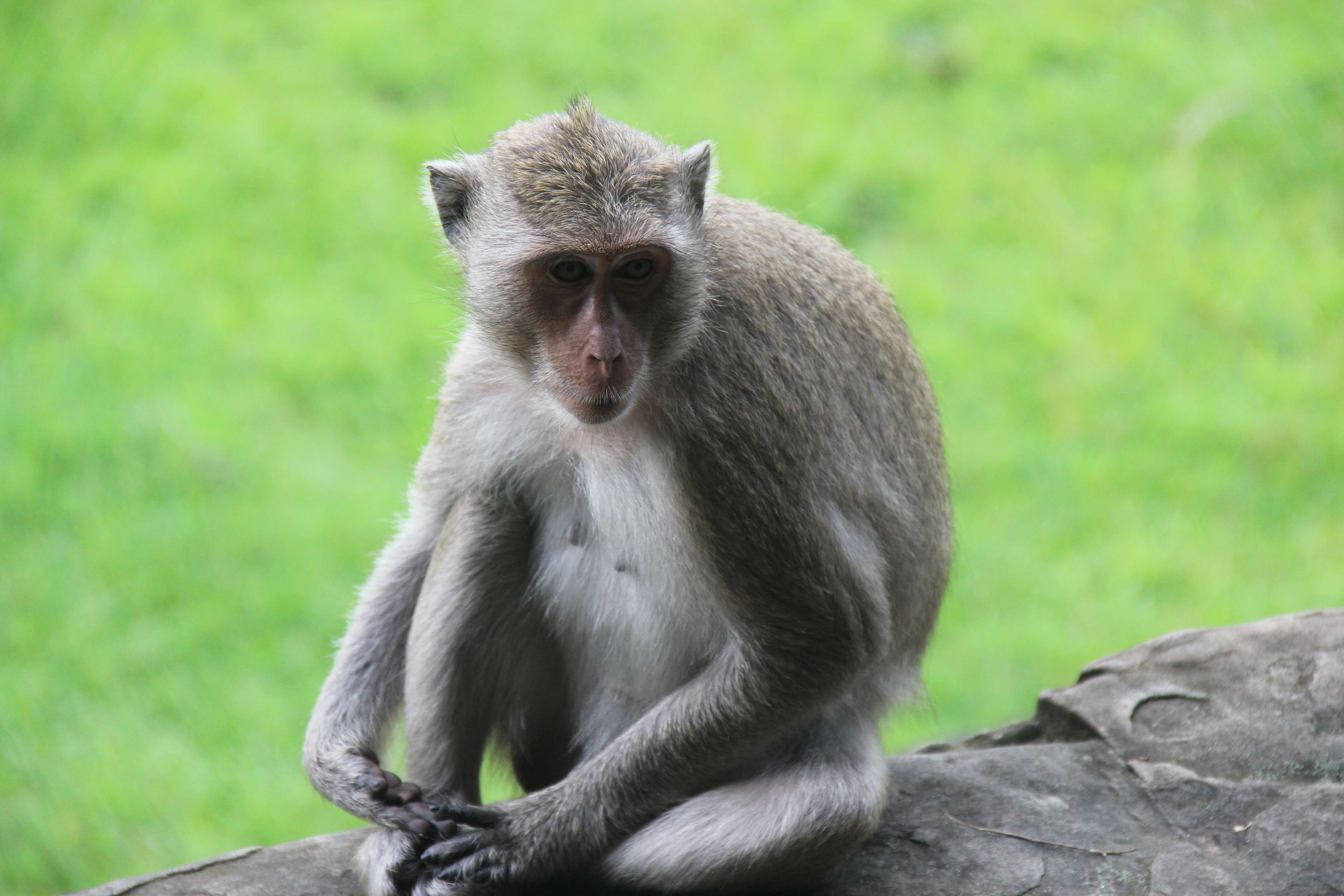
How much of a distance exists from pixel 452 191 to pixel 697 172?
3.27ft

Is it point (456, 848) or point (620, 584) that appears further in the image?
point (620, 584)

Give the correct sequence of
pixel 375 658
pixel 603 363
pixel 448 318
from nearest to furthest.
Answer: pixel 603 363, pixel 375 658, pixel 448 318

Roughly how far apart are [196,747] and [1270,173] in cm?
987

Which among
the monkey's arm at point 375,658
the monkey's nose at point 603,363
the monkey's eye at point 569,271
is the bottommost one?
the monkey's arm at point 375,658

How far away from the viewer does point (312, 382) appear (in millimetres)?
11016

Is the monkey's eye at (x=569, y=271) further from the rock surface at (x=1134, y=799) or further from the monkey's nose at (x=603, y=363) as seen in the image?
the rock surface at (x=1134, y=799)

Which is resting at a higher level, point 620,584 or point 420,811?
point 620,584

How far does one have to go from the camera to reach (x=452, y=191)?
5.79 m

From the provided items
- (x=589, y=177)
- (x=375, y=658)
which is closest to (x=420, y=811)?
(x=375, y=658)

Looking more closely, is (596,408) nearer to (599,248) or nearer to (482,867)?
(599,248)

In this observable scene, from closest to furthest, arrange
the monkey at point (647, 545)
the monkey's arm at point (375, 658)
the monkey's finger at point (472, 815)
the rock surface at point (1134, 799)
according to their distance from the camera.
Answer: the monkey at point (647, 545)
the monkey's finger at point (472, 815)
the rock surface at point (1134, 799)
the monkey's arm at point (375, 658)

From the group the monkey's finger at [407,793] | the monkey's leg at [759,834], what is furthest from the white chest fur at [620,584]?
the monkey's finger at [407,793]

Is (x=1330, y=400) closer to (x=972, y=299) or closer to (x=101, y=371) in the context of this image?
(x=972, y=299)

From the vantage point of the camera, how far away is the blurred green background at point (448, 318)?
375 inches
